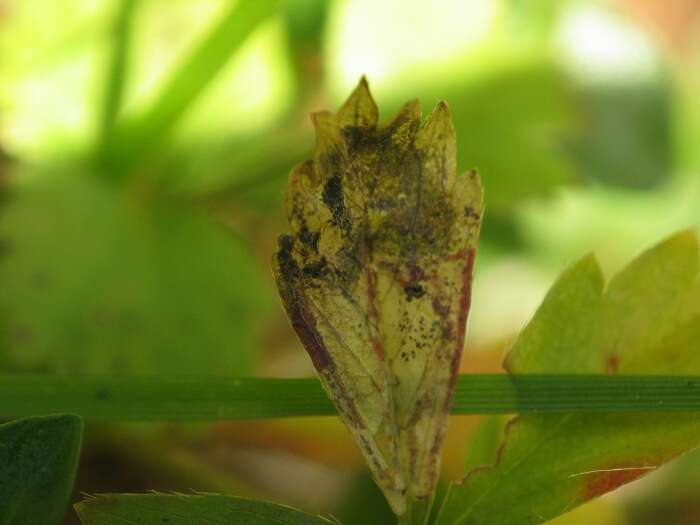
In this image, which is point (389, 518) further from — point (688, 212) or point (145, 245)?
point (688, 212)

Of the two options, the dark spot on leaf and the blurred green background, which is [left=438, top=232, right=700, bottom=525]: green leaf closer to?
the dark spot on leaf

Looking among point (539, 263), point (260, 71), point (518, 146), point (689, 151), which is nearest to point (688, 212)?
point (689, 151)

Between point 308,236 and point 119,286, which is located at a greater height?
point 308,236

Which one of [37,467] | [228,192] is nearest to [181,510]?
[37,467]

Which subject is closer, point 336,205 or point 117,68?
point 336,205

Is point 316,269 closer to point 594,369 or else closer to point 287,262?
point 287,262

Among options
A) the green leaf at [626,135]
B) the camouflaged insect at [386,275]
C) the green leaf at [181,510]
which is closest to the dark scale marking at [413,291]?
the camouflaged insect at [386,275]

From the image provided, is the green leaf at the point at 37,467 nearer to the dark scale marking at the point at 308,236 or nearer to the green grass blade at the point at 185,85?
the dark scale marking at the point at 308,236

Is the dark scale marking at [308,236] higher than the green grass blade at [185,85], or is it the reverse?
the green grass blade at [185,85]
